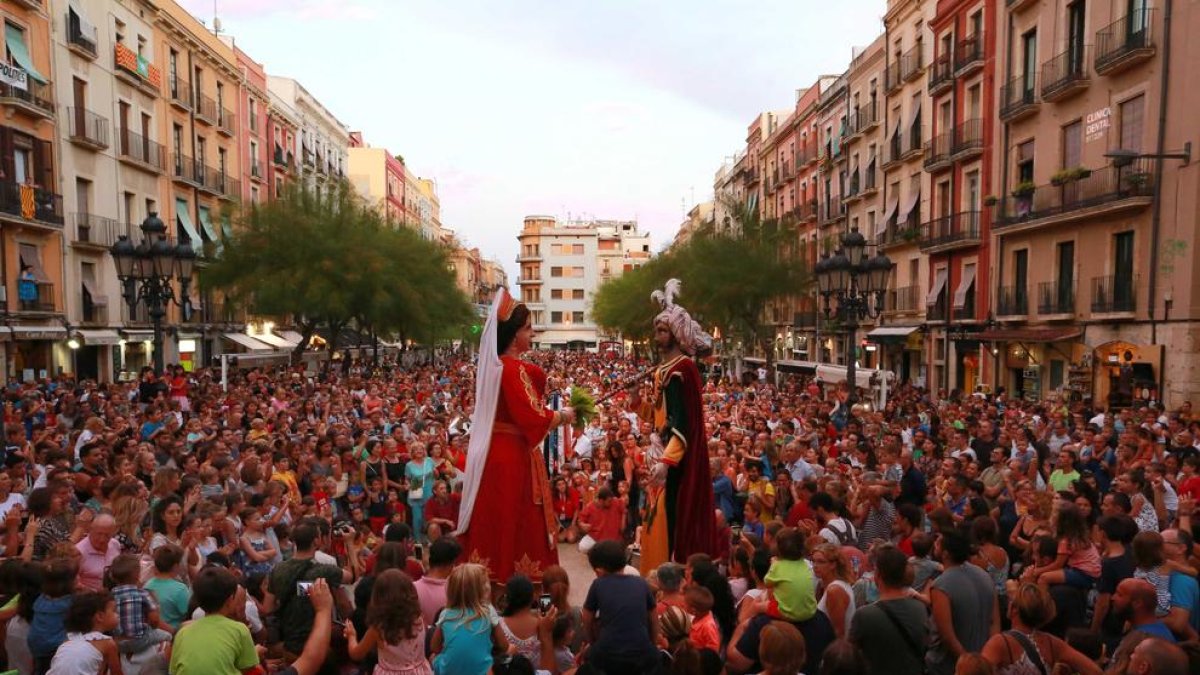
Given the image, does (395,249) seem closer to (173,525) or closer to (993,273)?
(993,273)

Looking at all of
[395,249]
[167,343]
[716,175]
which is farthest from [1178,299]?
[716,175]

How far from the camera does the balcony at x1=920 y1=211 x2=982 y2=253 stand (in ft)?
81.5

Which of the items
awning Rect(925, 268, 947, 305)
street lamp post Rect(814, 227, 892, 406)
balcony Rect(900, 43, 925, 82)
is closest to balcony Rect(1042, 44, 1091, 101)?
awning Rect(925, 268, 947, 305)

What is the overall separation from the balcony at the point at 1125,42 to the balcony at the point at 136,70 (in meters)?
26.4

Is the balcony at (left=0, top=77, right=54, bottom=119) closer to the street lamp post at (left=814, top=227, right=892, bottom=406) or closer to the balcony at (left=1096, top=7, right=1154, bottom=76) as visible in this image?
the street lamp post at (left=814, top=227, right=892, bottom=406)

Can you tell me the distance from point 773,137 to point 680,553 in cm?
4338

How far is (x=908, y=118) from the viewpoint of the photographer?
29281 millimetres

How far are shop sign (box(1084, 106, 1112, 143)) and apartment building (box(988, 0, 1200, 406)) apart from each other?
0.03 meters

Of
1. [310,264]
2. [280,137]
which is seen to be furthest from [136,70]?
[280,137]

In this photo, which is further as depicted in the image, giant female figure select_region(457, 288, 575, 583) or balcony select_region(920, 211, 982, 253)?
balcony select_region(920, 211, 982, 253)

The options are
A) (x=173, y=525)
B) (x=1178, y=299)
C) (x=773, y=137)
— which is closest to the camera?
(x=173, y=525)

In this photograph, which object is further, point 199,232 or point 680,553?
point 199,232

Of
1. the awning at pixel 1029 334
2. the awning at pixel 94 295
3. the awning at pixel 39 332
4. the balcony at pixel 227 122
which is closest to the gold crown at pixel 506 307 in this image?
the awning at pixel 1029 334

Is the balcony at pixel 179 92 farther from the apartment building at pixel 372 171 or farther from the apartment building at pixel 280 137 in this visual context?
the apartment building at pixel 372 171
